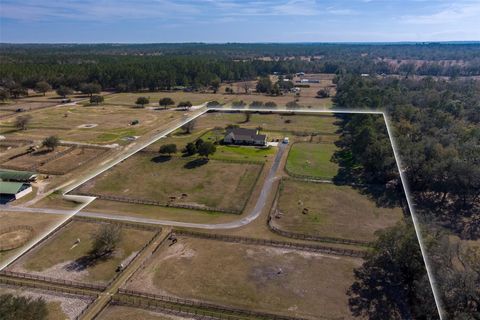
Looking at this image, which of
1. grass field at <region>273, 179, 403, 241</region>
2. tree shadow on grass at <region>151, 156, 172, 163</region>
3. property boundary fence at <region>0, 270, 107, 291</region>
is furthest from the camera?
tree shadow on grass at <region>151, 156, 172, 163</region>

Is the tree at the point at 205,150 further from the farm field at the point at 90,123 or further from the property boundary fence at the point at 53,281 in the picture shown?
the property boundary fence at the point at 53,281

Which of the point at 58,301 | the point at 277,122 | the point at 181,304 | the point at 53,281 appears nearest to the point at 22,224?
the point at 53,281

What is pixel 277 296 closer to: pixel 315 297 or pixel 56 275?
pixel 315 297

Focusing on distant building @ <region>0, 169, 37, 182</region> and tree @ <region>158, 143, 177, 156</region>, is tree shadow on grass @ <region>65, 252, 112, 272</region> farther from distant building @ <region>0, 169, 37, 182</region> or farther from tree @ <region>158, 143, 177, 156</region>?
tree @ <region>158, 143, 177, 156</region>

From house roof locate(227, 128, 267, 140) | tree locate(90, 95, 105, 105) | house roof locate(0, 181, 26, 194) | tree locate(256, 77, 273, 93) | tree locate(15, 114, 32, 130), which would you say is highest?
tree locate(256, 77, 273, 93)

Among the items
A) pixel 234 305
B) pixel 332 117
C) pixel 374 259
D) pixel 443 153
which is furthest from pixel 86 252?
pixel 332 117

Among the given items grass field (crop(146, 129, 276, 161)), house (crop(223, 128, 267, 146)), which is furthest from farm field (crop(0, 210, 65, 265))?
house (crop(223, 128, 267, 146))
